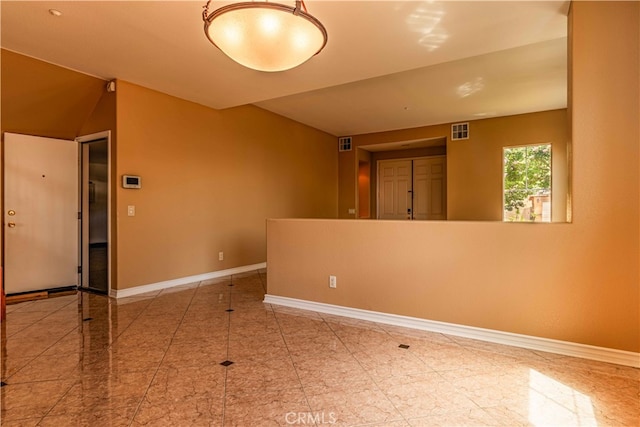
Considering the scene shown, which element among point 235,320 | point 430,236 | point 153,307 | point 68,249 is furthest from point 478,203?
point 68,249

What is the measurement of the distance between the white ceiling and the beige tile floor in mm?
2759

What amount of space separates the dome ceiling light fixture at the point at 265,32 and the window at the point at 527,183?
584 centimetres

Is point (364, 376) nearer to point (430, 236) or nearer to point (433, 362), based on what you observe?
point (433, 362)

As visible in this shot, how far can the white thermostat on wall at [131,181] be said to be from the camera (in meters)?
4.32

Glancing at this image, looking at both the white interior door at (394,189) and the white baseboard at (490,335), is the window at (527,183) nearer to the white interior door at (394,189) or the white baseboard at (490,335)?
the white interior door at (394,189)

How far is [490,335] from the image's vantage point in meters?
2.98

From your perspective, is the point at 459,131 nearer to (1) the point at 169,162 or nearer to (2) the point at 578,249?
(2) the point at 578,249

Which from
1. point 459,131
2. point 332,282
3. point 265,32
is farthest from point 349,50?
point 459,131

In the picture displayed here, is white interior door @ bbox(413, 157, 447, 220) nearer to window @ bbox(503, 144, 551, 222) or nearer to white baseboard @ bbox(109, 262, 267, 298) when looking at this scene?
window @ bbox(503, 144, 551, 222)

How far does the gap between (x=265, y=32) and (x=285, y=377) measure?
7.28 ft

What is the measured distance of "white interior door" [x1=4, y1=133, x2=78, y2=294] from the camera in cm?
430

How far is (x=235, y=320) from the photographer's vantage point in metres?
3.55

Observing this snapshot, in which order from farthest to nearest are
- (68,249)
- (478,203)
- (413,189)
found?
(413,189) → (478,203) → (68,249)

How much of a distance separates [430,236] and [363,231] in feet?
2.28
